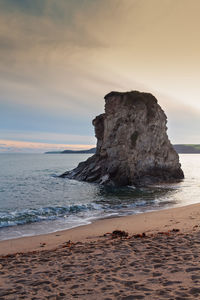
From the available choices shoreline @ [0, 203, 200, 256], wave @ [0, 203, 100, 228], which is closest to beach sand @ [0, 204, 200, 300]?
shoreline @ [0, 203, 200, 256]

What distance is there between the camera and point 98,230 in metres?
13.4

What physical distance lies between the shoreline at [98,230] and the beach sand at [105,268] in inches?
2.2

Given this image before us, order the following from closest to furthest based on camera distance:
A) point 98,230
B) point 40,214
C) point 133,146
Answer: point 98,230 < point 40,214 < point 133,146

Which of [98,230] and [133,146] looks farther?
[133,146]

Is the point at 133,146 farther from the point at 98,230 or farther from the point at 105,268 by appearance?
the point at 105,268

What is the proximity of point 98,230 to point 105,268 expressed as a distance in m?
6.31

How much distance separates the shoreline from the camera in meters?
10.8

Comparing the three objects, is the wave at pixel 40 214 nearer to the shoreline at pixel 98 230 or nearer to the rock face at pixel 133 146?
the shoreline at pixel 98 230

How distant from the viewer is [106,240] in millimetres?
10586

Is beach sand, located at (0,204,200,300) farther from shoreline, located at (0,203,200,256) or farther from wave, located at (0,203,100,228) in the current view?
wave, located at (0,203,100,228)

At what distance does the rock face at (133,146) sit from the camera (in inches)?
1560

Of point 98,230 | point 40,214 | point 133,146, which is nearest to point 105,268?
point 98,230


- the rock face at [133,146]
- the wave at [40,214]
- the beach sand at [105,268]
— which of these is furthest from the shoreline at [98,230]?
the rock face at [133,146]

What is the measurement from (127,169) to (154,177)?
280 inches
